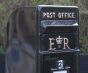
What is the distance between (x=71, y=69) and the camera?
15.4ft

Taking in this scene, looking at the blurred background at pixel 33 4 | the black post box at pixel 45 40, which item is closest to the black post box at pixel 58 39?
the black post box at pixel 45 40

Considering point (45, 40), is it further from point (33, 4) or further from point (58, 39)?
point (33, 4)

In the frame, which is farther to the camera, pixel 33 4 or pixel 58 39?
pixel 33 4

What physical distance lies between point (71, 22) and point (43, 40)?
0.46 metres

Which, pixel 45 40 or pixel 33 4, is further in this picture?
pixel 33 4

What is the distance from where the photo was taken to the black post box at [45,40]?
442cm

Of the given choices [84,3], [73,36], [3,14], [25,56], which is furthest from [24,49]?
[84,3]

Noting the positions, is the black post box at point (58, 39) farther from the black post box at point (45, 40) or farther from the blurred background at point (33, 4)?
the blurred background at point (33, 4)

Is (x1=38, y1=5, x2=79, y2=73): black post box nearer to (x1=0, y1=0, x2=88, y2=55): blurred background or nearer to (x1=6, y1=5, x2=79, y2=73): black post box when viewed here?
(x1=6, y1=5, x2=79, y2=73): black post box

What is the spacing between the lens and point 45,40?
14.6 ft

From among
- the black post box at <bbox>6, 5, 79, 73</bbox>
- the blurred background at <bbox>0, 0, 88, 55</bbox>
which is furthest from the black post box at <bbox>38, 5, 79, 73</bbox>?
the blurred background at <bbox>0, 0, 88, 55</bbox>

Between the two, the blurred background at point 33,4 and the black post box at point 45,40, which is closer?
the black post box at point 45,40

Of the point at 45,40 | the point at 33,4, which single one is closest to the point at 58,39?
the point at 45,40

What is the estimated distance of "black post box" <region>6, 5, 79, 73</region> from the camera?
4422 mm
